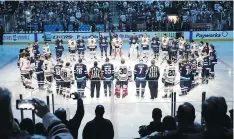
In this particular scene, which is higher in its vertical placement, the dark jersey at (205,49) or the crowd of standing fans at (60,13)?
the crowd of standing fans at (60,13)

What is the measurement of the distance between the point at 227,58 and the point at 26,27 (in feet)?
34.9

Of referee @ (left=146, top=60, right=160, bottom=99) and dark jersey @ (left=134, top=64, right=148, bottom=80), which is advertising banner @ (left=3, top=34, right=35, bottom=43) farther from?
referee @ (left=146, top=60, right=160, bottom=99)

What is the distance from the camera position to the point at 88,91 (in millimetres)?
9734

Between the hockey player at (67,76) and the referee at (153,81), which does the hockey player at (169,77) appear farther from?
the hockey player at (67,76)

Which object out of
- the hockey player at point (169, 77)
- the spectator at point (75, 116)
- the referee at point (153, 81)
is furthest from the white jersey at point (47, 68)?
the spectator at point (75, 116)

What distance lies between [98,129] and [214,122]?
2133mm

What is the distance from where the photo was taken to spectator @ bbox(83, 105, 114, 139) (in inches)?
170

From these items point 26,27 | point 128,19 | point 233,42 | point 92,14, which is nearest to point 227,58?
point 233,42

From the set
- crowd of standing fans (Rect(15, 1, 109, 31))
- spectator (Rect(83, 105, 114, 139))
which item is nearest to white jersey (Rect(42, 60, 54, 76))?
spectator (Rect(83, 105, 114, 139))

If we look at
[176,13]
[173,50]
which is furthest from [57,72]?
[176,13]

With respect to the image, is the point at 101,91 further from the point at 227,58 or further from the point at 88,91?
the point at 227,58

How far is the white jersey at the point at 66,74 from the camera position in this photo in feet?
33.3

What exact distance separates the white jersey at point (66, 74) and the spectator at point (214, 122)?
786 centimetres

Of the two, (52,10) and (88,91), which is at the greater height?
(52,10)
